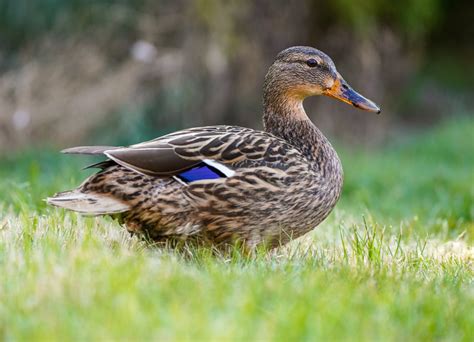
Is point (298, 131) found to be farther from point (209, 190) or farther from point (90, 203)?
point (90, 203)

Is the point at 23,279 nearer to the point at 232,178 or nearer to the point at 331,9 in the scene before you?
the point at 232,178

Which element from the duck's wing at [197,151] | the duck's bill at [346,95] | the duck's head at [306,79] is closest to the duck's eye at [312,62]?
the duck's head at [306,79]

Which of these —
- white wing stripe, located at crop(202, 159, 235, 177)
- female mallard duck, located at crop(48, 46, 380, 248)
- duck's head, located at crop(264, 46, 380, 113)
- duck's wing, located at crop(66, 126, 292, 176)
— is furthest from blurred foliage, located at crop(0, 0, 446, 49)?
white wing stripe, located at crop(202, 159, 235, 177)

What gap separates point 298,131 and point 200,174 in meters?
0.90

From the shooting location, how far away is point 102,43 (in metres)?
10.3

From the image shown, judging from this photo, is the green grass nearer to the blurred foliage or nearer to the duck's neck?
the duck's neck

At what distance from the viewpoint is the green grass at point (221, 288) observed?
2586 mm

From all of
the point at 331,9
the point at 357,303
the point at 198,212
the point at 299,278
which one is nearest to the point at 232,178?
the point at 198,212

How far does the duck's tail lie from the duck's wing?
8.3 inches

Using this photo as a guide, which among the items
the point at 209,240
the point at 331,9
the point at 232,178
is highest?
the point at 331,9

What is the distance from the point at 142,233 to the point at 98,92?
628cm

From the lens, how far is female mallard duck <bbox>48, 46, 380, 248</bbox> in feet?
13.8

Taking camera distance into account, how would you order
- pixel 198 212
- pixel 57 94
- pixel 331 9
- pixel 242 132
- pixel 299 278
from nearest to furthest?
1. pixel 299 278
2. pixel 198 212
3. pixel 242 132
4. pixel 57 94
5. pixel 331 9

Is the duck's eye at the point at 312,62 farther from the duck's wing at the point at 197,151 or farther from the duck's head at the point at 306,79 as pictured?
the duck's wing at the point at 197,151
